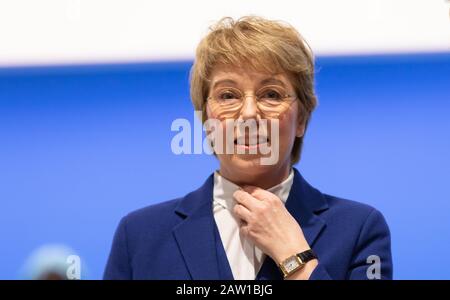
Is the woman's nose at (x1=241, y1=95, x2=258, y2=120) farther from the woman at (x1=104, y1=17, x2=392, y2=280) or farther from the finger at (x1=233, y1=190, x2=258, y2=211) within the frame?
the finger at (x1=233, y1=190, x2=258, y2=211)

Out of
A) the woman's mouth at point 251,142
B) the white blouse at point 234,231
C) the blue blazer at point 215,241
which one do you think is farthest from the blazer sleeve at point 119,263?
the woman's mouth at point 251,142

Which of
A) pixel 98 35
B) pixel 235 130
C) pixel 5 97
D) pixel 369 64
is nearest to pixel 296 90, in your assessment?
pixel 235 130

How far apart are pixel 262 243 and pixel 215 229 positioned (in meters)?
0.15

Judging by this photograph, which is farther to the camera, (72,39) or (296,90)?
(72,39)

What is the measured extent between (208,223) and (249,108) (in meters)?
0.31

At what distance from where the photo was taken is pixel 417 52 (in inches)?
82.2

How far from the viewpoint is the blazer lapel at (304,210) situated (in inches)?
69.6

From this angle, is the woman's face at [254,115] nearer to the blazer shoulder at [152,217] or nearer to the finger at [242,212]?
the finger at [242,212]

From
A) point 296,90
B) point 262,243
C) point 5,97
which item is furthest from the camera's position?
point 5,97

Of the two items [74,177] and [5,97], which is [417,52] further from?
[5,97]

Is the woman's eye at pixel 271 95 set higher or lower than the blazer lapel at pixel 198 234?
higher

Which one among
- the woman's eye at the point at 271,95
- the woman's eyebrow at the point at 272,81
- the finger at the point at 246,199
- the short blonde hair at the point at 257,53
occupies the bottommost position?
the finger at the point at 246,199

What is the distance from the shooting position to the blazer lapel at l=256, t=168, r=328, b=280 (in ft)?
5.80
